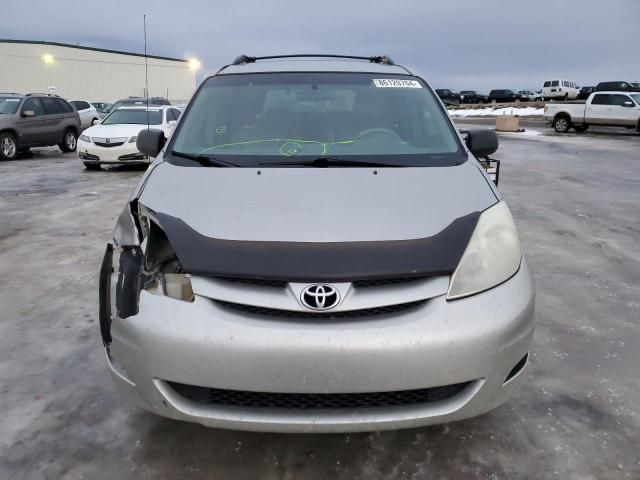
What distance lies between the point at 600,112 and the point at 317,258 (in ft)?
82.0

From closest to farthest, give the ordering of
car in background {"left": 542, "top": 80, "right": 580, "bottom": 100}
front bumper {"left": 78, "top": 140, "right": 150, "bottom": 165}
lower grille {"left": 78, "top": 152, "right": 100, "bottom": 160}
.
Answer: front bumper {"left": 78, "top": 140, "right": 150, "bottom": 165}
lower grille {"left": 78, "top": 152, "right": 100, "bottom": 160}
car in background {"left": 542, "top": 80, "right": 580, "bottom": 100}

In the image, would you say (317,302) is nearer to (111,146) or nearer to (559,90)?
(111,146)

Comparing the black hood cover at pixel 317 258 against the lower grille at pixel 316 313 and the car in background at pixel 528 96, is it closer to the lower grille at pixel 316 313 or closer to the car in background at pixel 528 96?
the lower grille at pixel 316 313

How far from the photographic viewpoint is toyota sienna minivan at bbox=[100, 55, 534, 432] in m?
1.92

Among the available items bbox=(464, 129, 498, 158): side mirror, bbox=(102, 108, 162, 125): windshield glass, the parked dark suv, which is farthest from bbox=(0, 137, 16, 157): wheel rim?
bbox=(464, 129, 498, 158): side mirror

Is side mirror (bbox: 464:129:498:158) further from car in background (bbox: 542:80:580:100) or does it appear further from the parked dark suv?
car in background (bbox: 542:80:580:100)

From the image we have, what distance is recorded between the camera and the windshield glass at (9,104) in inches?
546

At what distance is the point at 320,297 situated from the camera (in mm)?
1938

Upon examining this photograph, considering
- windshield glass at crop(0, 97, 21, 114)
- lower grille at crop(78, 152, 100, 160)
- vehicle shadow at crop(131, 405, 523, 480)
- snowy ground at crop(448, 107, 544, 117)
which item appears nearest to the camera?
vehicle shadow at crop(131, 405, 523, 480)

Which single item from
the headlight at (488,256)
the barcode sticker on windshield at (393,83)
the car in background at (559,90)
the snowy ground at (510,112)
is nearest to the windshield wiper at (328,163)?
the headlight at (488,256)

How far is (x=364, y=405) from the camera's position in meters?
2.02

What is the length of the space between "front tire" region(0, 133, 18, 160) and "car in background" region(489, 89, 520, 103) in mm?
52587

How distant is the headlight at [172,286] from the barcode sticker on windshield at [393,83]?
6.50 feet

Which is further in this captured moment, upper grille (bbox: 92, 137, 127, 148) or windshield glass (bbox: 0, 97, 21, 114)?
windshield glass (bbox: 0, 97, 21, 114)
